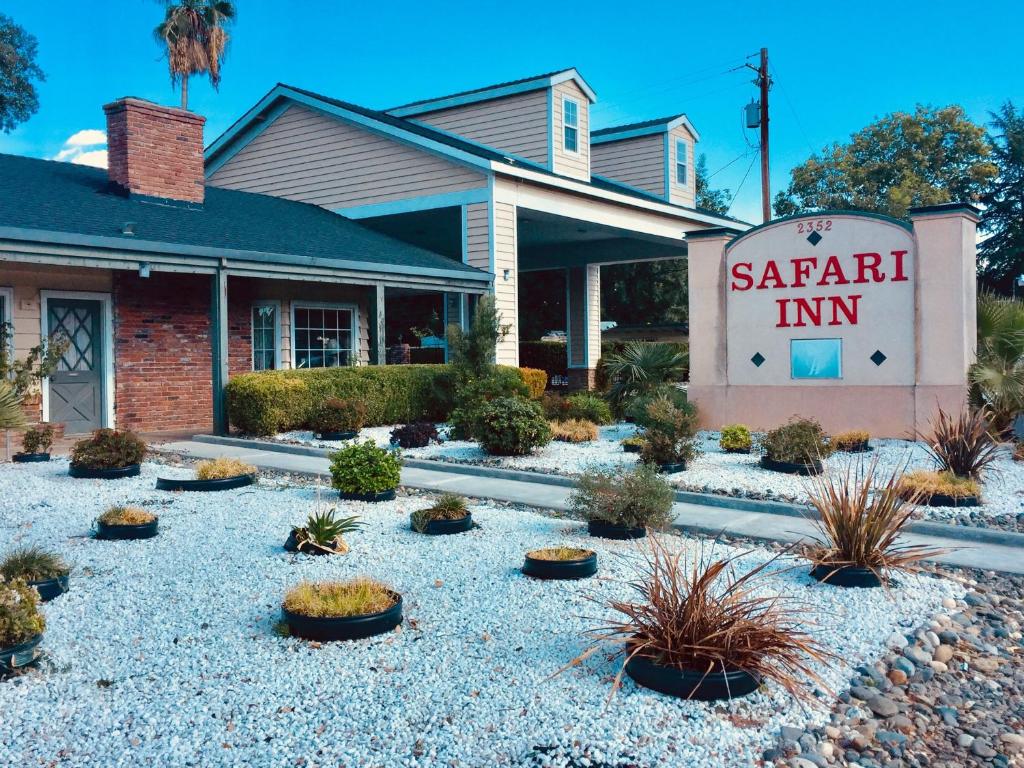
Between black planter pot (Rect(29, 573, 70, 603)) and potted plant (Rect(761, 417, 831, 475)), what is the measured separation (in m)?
6.92

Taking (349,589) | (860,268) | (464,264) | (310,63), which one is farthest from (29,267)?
(310,63)

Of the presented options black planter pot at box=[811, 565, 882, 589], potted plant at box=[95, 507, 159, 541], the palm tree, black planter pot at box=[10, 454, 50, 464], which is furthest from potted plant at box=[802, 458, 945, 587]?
the palm tree

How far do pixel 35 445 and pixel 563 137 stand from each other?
13.2 meters

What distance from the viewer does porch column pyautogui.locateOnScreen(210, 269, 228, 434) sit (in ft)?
Answer: 42.7

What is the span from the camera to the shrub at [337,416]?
498 inches

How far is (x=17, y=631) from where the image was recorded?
3941mm

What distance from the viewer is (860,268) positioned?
39.5 ft

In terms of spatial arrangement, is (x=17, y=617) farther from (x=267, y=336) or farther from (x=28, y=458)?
(x=267, y=336)

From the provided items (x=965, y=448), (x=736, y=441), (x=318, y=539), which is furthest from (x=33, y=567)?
(x=736, y=441)

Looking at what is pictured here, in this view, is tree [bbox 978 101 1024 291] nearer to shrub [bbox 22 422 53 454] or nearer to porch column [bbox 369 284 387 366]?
porch column [bbox 369 284 387 366]

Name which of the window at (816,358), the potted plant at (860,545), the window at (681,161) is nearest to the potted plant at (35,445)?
the potted plant at (860,545)

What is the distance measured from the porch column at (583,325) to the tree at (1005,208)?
17081 millimetres

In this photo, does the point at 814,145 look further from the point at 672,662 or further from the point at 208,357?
the point at 672,662

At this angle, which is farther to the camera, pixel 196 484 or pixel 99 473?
pixel 99 473
